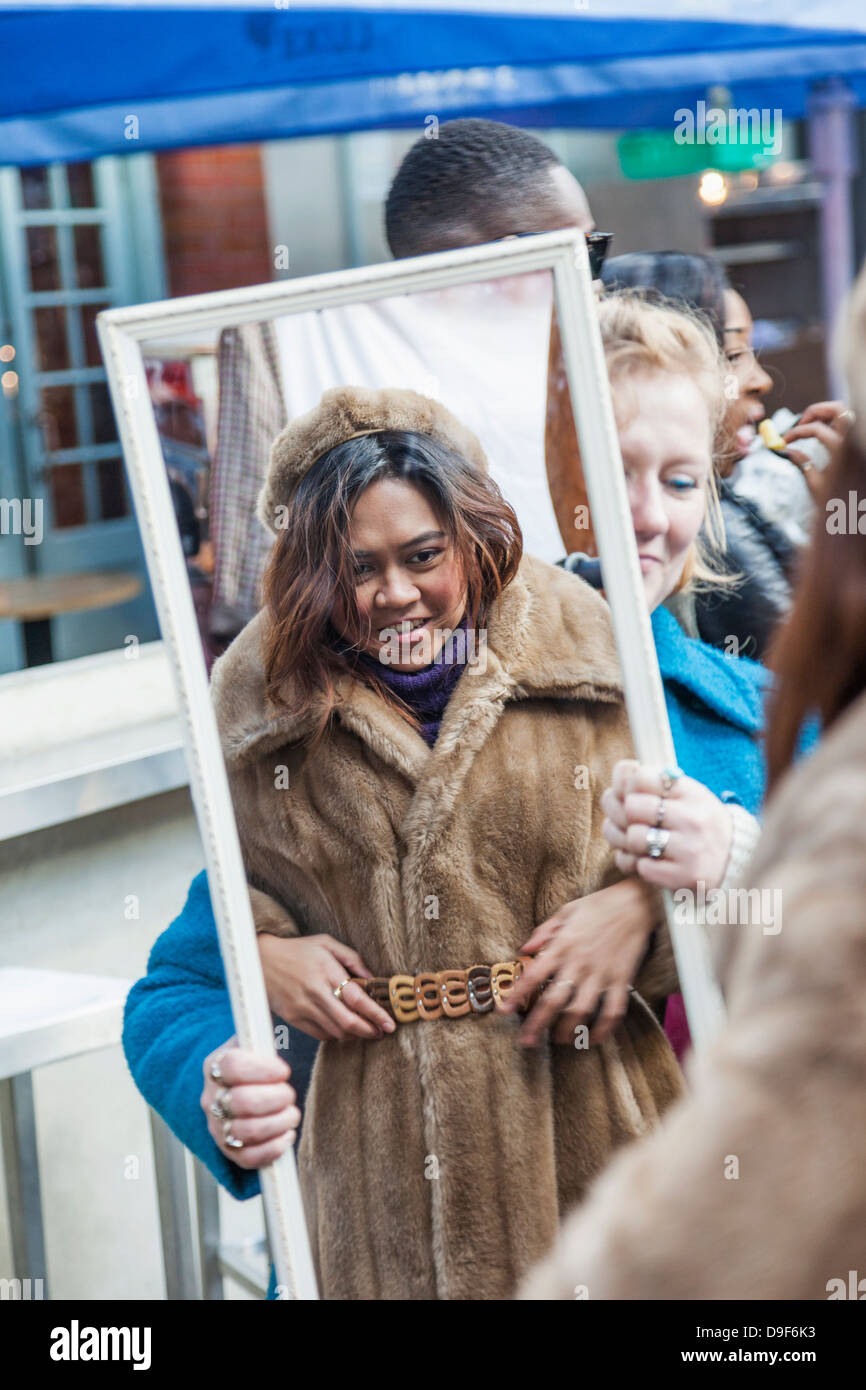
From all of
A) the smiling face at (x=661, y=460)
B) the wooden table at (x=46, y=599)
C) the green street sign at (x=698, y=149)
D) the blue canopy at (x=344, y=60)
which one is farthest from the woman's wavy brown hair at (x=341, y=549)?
the green street sign at (x=698, y=149)

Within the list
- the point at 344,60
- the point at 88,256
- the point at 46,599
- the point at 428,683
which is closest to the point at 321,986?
the point at 428,683

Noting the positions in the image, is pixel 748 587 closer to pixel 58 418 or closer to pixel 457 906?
pixel 457 906

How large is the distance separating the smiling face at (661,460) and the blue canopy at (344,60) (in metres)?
1.62

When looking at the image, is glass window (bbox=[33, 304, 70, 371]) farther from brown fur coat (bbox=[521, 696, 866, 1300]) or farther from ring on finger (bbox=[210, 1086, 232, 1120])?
brown fur coat (bbox=[521, 696, 866, 1300])

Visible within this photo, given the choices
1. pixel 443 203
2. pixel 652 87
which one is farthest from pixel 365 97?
pixel 443 203

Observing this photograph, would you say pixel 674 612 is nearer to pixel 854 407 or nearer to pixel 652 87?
pixel 854 407

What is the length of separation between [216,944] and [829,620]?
0.74 m

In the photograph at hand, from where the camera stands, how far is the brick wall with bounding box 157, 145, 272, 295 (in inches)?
219

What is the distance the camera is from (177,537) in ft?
3.66

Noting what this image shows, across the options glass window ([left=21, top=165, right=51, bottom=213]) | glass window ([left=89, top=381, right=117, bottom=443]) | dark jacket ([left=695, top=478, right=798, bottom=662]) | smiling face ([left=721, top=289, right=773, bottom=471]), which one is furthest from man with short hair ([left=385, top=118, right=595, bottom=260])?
glass window ([left=89, top=381, right=117, bottom=443])

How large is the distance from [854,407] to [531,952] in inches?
21.9

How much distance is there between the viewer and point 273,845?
44.3 inches

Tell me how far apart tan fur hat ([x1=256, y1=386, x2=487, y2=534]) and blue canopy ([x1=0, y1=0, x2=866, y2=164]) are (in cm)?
159

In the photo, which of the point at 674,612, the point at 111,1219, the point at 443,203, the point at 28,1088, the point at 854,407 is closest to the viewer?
the point at 854,407
